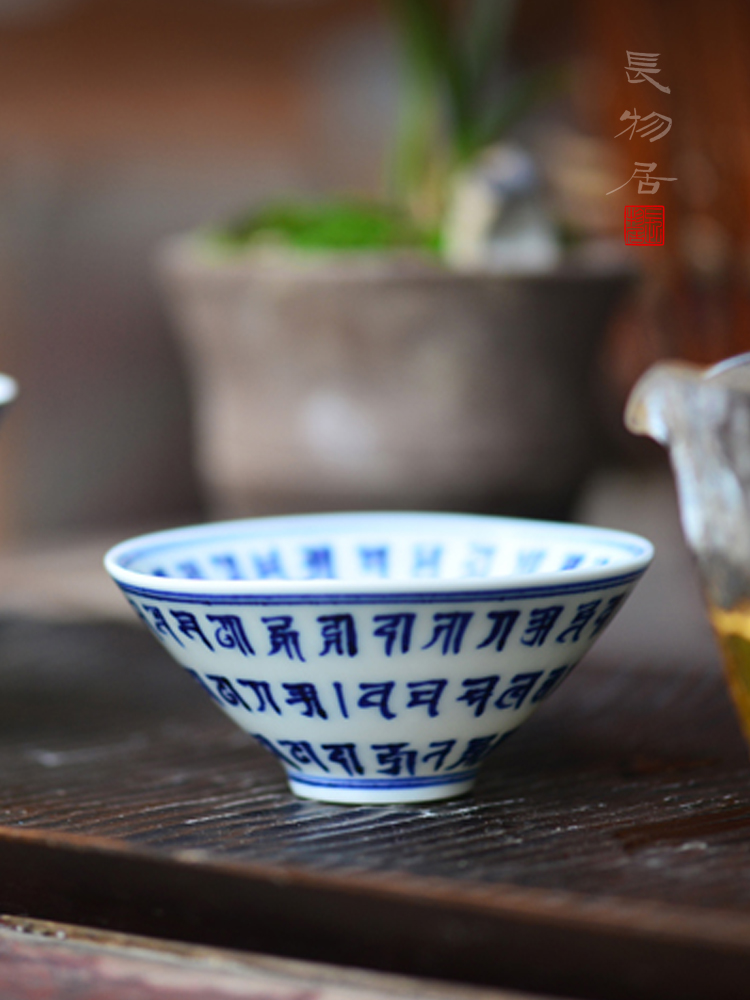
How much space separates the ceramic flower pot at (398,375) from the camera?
2.71 ft

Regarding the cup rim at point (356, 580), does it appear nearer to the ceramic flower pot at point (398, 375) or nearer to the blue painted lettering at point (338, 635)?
the blue painted lettering at point (338, 635)

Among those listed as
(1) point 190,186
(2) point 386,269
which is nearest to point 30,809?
(2) point 386,269

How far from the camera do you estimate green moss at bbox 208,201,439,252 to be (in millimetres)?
856

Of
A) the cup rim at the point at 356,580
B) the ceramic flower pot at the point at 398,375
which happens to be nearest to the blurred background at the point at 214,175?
the ceramic flower pot at the point at 398,375

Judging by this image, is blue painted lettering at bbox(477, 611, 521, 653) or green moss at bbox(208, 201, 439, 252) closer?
blue painted lettering at bbox(477, 611, 521, 653)

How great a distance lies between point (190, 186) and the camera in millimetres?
1344

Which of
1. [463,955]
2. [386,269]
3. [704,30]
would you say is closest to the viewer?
[463,955]

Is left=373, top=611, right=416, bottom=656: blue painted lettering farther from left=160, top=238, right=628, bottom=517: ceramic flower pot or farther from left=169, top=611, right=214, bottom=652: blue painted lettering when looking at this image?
left=160, top=238, right=628, bottom=517: ceramic flower pot

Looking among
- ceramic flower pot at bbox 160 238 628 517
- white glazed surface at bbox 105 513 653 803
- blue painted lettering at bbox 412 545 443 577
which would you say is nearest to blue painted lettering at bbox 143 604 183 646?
white glazed surface at bbox 105 513 653 803

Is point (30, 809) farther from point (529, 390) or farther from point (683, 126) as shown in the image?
point (683, 126)

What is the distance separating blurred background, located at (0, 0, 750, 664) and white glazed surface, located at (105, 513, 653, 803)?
540 mm

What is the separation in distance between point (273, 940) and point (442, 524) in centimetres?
18

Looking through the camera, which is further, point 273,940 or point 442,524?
point 442,524

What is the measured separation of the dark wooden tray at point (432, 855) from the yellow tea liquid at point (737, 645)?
3cm
